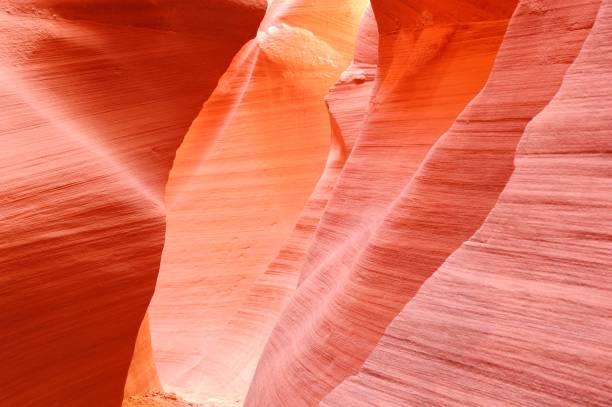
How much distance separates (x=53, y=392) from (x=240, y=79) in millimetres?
5928

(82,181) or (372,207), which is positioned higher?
(372,207)

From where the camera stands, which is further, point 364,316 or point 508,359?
point 364,316

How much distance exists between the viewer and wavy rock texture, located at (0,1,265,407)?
3.41 m

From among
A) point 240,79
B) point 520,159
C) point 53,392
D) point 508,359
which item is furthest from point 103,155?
point 240,79

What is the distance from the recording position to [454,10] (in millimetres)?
4438

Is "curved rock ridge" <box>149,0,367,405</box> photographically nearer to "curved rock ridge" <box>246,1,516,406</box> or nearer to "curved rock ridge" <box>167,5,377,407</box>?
"curved rock ridge" <box>167,5,377,407</box>

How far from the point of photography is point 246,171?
8.35 metres

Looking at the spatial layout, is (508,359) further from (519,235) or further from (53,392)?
(53,392)

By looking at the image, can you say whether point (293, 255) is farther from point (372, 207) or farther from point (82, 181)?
point (82, 181)

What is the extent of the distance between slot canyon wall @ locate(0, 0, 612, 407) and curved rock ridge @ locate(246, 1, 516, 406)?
0.6 inches

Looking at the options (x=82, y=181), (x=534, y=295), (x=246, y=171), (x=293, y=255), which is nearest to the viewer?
(x=534, y=295)

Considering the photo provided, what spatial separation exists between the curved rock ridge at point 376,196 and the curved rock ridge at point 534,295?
127 centimetres

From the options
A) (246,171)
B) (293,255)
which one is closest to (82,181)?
(293,255)

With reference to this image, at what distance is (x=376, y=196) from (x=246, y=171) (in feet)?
13.8
